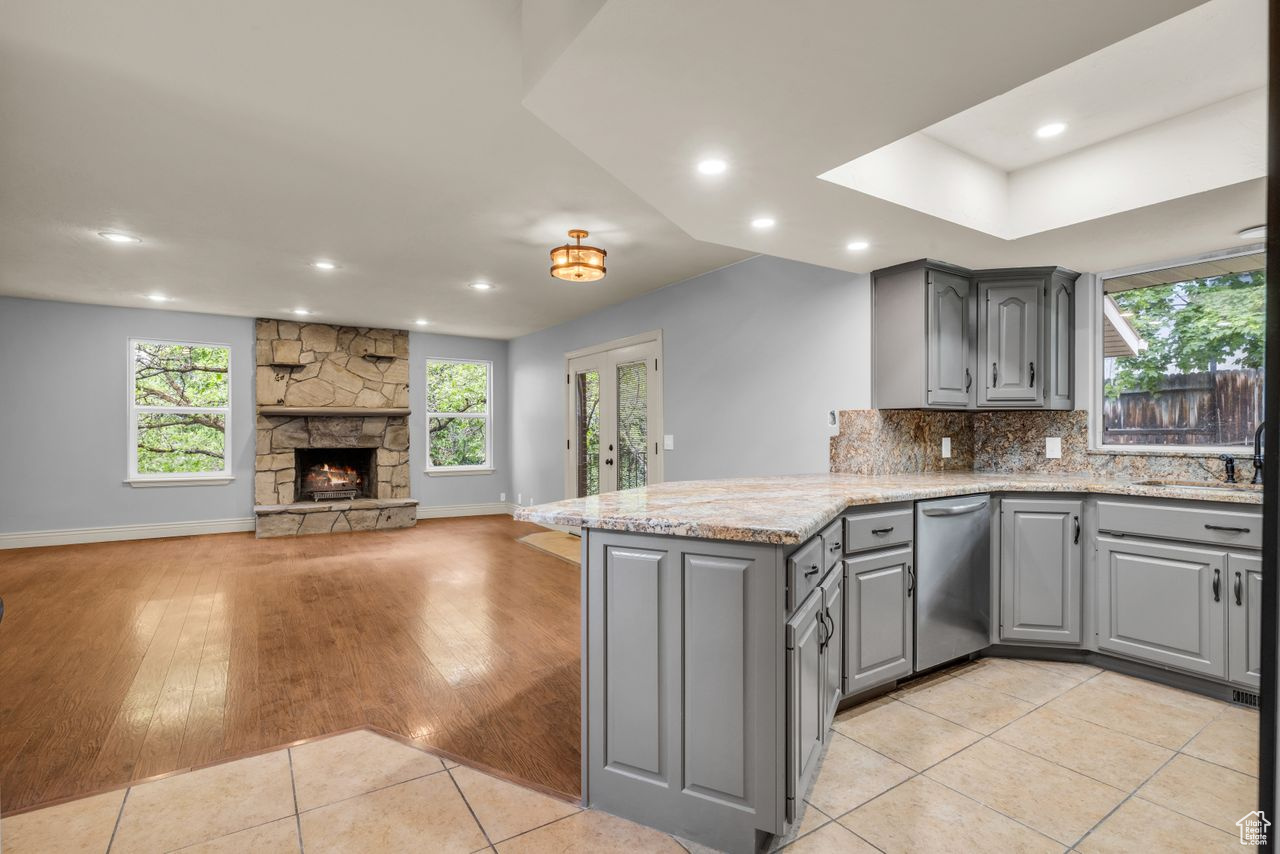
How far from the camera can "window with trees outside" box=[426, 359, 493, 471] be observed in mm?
8070

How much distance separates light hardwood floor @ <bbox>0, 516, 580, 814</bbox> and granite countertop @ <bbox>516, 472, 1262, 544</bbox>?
3.12 feet

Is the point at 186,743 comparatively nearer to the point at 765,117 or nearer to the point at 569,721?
the point at 569,721

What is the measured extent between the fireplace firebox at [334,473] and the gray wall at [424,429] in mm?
556

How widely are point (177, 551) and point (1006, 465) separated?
717 cm

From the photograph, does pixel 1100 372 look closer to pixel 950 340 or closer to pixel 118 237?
pixel 950 340

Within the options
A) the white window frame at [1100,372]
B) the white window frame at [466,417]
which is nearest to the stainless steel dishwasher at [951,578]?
the white window frame at [1100,372]

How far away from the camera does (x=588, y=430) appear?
6.61 metres

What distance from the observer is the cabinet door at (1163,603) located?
8.67ft

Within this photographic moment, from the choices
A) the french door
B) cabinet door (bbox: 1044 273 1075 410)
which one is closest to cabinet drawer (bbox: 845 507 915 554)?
cabinet door (bbox: 1044 273 1075 410)

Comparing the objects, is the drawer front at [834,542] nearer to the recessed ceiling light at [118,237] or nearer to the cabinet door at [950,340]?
the cabinet door at [950,340]

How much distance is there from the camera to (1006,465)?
396cm

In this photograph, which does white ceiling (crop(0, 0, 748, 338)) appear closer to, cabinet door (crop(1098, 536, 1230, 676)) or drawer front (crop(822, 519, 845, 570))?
drawer front (crop(822, 519, 845, 570))

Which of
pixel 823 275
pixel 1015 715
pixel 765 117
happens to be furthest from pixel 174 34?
pixel 1015 715

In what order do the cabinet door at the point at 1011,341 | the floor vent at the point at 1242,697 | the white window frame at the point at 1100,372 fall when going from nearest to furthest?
the floor vent at the point at 1242,697 < the white window frame at the point at 1100,372 < the cabinet door at the point at 1011,341
